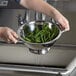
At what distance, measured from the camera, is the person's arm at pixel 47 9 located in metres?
0.97

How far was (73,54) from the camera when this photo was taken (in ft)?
4.56

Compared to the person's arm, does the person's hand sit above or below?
below

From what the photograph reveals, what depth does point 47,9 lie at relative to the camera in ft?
3.54

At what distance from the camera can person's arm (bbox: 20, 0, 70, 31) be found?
0.97 meters

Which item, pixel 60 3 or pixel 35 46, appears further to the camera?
pixel 60 3

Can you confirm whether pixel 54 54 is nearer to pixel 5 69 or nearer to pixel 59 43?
pixel 59 43

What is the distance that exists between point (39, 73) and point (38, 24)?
1.17 ft

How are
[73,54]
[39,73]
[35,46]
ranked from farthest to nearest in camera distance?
[73,54] → [39,73] → [35,46]

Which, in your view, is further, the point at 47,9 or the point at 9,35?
the point at 47,9

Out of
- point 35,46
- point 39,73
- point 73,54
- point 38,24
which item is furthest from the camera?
point 73,54

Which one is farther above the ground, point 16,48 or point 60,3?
point 60,3

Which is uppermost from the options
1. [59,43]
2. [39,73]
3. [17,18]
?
[17,18]

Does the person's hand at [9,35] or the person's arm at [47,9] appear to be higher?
the person's arm at [47,9]

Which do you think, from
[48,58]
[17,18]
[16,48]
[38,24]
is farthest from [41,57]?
[38,24]
